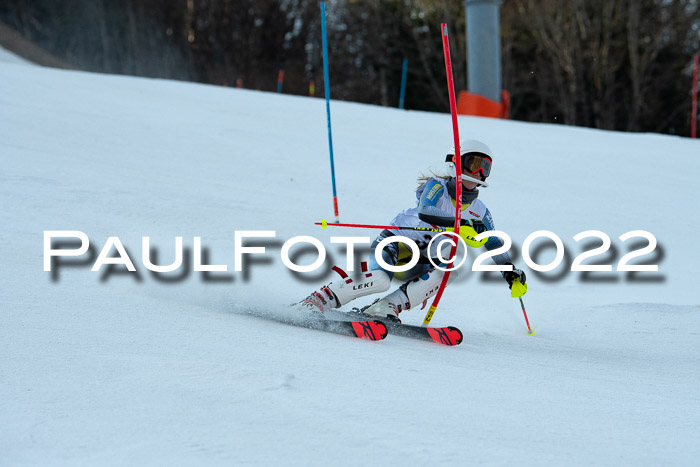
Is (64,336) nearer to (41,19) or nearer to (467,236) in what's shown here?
(467,236)

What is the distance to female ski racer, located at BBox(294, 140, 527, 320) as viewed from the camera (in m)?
4.40

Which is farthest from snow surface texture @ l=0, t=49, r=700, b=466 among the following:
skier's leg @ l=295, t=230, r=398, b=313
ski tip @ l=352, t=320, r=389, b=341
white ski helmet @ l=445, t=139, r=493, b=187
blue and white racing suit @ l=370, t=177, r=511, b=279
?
white ski helmet @ l=445, t=139, r=493, b=187

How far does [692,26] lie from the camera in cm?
2367

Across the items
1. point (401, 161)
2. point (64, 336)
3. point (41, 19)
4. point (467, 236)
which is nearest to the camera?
point (64, 336)

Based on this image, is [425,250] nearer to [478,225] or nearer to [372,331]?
[478,225]

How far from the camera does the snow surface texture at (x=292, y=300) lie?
243 centimetres

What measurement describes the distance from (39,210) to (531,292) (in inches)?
168

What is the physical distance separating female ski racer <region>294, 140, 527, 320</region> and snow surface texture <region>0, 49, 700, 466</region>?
46cm

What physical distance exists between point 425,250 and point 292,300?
1.24 meters

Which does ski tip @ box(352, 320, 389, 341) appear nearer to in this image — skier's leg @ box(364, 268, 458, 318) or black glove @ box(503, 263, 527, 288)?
skier's leg @ box(364, 268, 458, 318)

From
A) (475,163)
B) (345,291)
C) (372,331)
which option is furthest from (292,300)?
(475,163)

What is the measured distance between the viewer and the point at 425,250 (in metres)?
4.66

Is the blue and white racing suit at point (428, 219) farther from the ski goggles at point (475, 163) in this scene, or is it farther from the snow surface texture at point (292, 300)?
the snow surface texture at point (292, 300)

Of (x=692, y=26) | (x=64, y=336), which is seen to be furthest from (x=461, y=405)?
(x=692, y=26)
